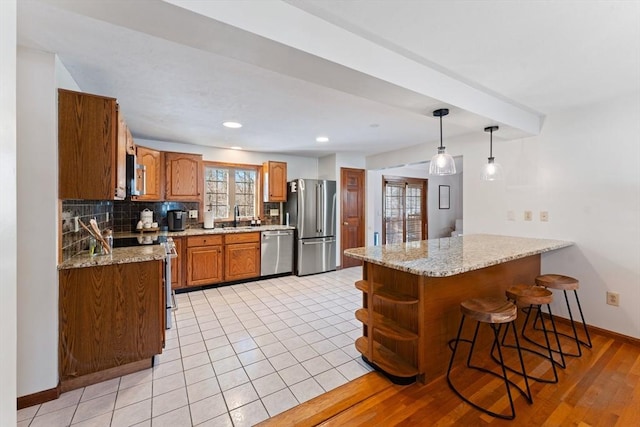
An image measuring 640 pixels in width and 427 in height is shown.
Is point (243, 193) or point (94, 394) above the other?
point (243, 193)

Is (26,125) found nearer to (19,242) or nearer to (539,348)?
(19,242)

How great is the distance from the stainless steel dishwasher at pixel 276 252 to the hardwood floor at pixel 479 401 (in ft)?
9.26

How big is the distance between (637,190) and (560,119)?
3.07ft

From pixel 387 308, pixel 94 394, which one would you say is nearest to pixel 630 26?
pixel 387 308

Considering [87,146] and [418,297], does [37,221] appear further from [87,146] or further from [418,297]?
[418,297]

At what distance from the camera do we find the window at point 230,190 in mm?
4742

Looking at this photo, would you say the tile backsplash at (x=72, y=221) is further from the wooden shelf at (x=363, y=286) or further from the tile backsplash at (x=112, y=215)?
the wooden shelf at (x=363, y=286)

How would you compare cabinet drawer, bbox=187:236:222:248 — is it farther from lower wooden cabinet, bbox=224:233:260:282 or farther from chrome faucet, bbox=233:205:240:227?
chrome faucet, bbox=233:205:240:227

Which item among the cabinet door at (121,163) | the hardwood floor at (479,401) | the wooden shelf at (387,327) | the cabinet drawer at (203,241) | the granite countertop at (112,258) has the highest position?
the cabinet door at (121,163)

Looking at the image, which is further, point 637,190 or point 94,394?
point 637,190

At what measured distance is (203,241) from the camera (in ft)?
13.2

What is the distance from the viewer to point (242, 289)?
413cm

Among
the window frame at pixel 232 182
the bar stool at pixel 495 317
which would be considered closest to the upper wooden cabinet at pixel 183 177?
the window frame at pixel 232 182

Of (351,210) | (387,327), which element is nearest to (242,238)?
(351,210)
